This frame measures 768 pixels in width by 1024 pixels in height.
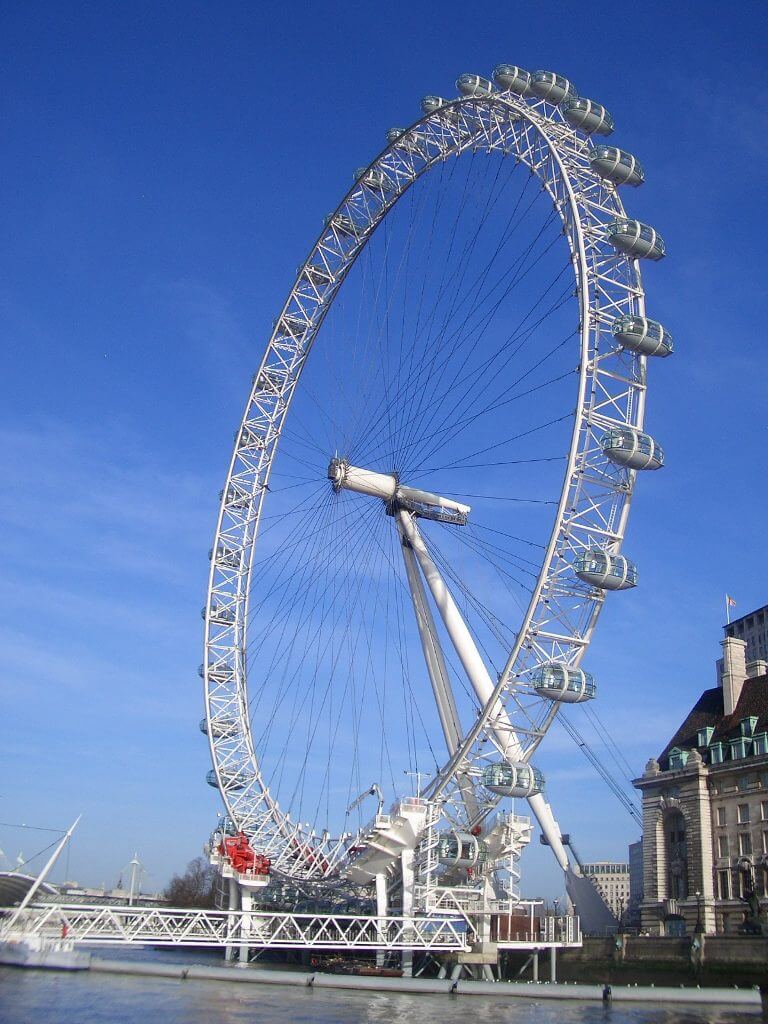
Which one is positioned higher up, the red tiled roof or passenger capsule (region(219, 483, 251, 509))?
passenger capsule (region(219, 483, 251, 509))

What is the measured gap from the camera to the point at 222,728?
201ft

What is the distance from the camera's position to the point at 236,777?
60.6 m

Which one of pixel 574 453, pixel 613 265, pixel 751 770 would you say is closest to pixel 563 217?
pixel 613 265

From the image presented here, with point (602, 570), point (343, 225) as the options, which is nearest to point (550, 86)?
point (343, 225)

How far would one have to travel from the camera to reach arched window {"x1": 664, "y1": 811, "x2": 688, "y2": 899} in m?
55.7

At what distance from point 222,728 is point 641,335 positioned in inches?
1270

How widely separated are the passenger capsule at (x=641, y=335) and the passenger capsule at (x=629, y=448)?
388 cm

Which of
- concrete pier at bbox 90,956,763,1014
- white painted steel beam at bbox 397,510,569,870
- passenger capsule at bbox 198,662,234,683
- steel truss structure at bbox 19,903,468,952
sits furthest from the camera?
passenger capsule at bbox 198,662,234,683

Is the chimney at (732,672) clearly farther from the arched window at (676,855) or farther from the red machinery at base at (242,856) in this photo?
the red machinery at base at (242,856)

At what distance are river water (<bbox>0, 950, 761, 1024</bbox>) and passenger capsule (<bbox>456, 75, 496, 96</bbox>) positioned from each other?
132 ft

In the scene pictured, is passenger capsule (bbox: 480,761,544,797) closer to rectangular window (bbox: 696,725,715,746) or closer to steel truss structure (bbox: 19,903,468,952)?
steel truss structure (bbox: 19,903,468,952)

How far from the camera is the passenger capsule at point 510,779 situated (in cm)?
4234

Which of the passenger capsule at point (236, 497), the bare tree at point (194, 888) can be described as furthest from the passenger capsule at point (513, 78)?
the bare tree at point (194, 888)

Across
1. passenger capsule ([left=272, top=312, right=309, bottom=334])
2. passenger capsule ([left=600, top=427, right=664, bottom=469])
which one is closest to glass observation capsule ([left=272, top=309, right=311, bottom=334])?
passenger capsule ([left=272, top=312, right=309, bottom=334])
